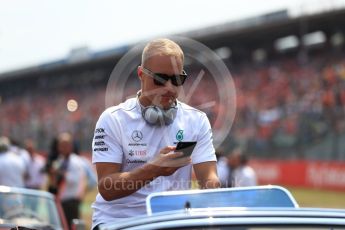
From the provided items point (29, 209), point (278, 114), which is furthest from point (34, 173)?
point (278, 114)

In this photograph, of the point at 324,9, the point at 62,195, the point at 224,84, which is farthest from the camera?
the point at 324,9

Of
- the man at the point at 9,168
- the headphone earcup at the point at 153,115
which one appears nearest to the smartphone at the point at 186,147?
the headphone earcup at the point at 153,115

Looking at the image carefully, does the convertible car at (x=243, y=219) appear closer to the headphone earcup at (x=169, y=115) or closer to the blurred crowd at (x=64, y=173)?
the headphone earcup at (x=169, y=115)

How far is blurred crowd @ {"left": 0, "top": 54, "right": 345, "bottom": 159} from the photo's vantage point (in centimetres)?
2766

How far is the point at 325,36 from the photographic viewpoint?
127 ft

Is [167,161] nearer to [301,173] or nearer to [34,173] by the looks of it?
[34,173]

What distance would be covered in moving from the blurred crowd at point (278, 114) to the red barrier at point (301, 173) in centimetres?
48

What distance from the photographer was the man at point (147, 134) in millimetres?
4734

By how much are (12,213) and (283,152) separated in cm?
2101

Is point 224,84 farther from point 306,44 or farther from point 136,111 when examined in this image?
point 306,44

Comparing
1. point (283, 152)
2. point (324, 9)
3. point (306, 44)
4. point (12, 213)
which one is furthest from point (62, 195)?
point (306, 44)

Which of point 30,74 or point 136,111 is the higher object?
point 30,74

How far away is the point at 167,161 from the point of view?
4.41 meters

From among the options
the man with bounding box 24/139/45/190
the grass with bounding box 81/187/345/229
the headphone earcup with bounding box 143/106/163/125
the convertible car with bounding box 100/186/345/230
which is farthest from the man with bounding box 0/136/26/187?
the convertible car with bounding box 100/186/345/230
